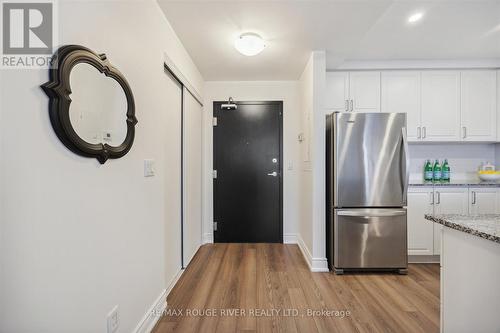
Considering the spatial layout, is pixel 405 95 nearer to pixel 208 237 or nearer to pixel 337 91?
pixel 337 91

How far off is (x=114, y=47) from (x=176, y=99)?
1158 millimetres

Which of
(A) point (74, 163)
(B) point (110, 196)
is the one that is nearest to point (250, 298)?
(B) point (110, 196)

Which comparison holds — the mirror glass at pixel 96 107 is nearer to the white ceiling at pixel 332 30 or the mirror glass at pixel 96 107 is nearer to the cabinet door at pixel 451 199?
the white ceiling at pixel 332 30

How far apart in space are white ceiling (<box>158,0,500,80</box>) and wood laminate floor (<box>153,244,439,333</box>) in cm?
237

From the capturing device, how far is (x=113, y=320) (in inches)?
49.0

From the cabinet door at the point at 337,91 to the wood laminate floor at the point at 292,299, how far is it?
199cm

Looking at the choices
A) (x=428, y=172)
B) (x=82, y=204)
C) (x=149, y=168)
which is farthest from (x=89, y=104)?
(x=428, y=172)

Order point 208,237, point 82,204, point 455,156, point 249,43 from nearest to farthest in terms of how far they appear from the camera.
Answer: point 82,204 < point 249,43 < point 455,156 < point 208,237

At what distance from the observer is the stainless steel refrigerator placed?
8.08ft

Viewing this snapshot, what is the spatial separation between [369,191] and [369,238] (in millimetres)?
495

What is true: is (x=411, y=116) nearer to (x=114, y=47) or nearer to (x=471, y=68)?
(x=471, y=68)

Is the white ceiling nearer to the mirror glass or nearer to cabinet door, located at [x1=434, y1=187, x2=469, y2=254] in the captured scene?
the mirror glass

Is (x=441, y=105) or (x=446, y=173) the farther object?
(x=446, y=173)

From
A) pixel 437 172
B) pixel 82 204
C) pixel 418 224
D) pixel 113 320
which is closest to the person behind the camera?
pixel 82 204
